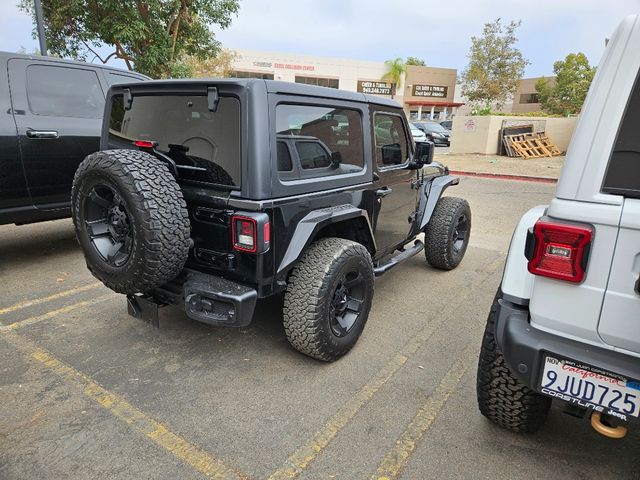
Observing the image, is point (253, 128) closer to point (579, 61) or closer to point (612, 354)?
point (612, 354)

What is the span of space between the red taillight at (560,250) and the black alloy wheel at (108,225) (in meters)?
2.10

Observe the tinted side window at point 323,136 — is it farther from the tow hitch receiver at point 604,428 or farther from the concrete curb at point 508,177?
the concrete curb at point 508,177

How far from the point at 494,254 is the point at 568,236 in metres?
4.24

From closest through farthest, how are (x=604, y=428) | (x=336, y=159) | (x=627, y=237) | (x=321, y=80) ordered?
(x=627, y=237), (x=604, y=428), (x=336, y=159), (x=321, y=80)

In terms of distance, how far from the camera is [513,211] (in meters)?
8.45

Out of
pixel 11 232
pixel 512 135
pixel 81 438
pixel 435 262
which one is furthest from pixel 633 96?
pixel 512 135

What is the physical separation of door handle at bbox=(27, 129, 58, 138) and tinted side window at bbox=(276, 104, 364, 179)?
298cm

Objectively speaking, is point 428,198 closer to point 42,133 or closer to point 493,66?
point 42,133

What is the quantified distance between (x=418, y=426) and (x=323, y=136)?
6.38ft

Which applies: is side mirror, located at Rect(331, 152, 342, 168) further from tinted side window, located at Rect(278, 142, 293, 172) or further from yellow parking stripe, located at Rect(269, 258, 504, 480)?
yellow parking stripe, located at Rect(269, 258, 504, 480)

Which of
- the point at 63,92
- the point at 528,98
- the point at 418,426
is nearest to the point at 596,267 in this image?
the point at 418,426

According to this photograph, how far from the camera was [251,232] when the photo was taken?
8.02 ft

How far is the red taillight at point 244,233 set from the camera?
7.99 feet

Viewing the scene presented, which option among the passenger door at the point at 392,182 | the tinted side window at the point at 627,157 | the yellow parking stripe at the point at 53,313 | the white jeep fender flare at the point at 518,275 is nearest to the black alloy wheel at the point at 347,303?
the passenger door at the point at 392,182
